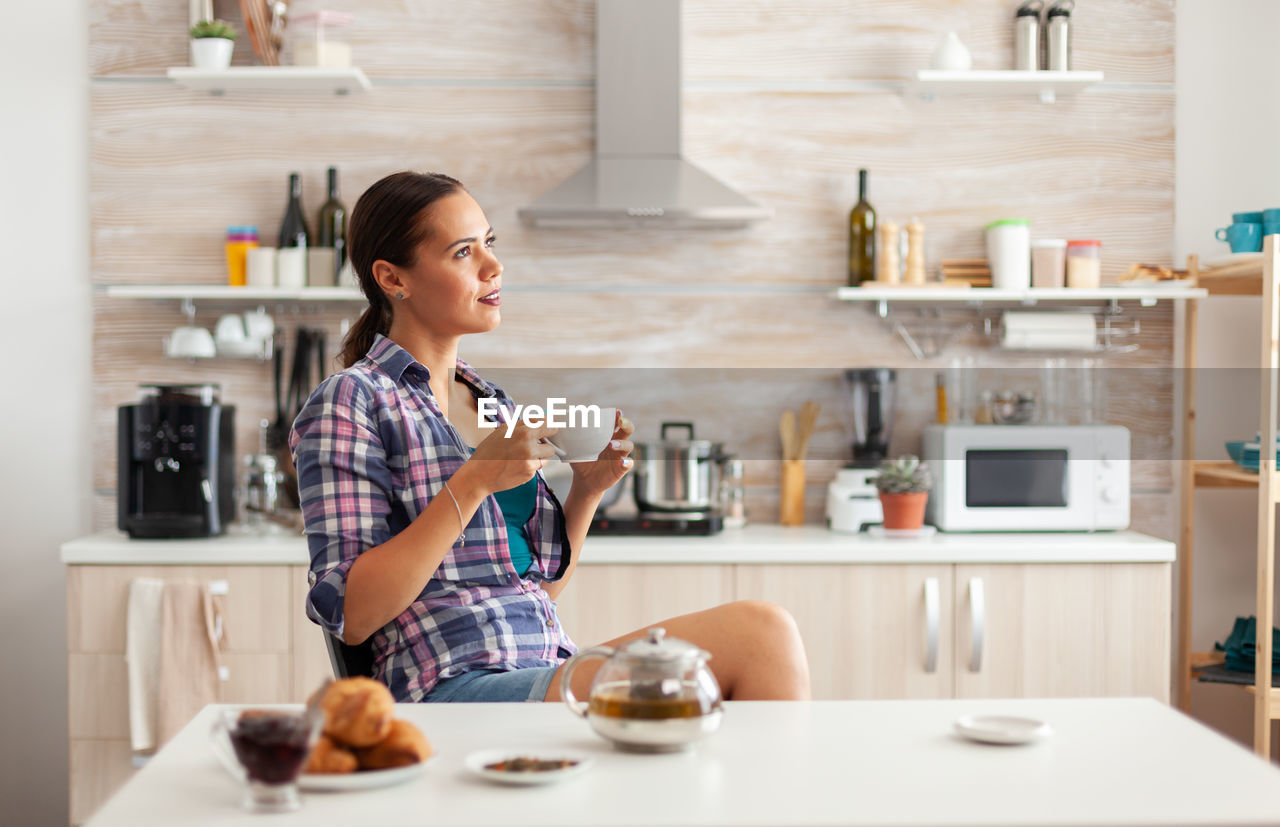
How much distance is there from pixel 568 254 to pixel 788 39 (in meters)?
0.88

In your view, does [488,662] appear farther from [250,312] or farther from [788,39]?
[788,39]

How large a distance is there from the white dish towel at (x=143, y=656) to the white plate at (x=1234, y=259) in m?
2.78

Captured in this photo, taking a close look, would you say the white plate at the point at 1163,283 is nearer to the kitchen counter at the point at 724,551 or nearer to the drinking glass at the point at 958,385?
the drinking glass at the point at 958,385

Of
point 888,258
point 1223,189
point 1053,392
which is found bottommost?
point 1053,392

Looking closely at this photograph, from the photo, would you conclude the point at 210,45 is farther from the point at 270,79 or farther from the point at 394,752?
the point at 394,752

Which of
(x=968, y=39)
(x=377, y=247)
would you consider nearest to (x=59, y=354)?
(x=377, y=247)

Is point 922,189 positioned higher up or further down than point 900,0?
further down

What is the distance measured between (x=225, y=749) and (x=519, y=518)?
2.51 ft

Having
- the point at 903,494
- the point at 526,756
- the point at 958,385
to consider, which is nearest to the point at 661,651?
the point at 526,756

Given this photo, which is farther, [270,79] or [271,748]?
[270,79]

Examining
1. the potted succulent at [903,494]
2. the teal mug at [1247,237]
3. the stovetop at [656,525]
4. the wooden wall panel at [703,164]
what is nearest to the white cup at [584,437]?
the stovetop at [656,525]

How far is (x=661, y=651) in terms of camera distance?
1.04 m

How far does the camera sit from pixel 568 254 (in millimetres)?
3205

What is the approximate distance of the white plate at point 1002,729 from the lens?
41.6 inches
